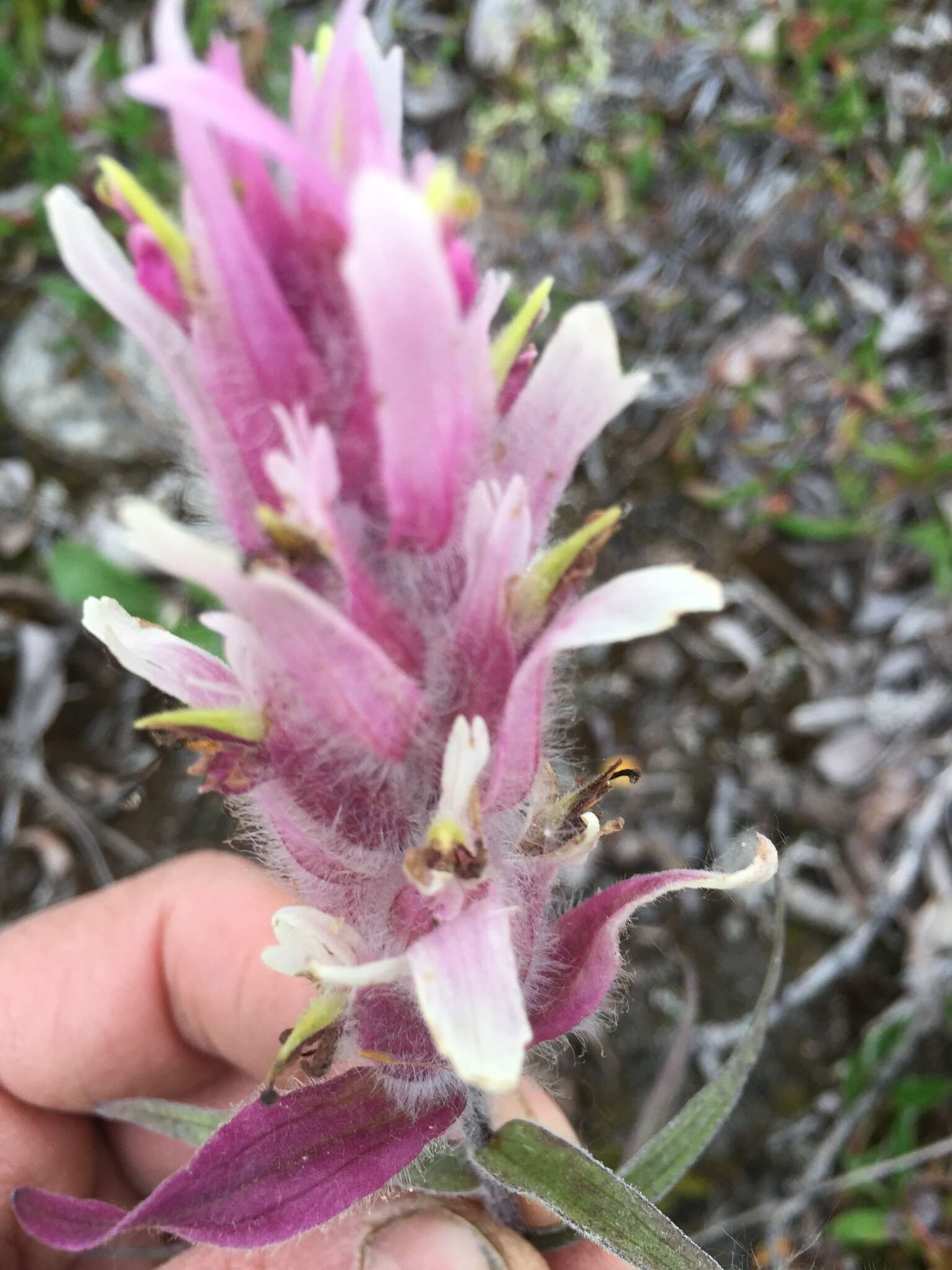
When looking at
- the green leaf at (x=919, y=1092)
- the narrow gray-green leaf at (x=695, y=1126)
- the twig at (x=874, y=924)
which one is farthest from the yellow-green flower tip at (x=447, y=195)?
the green leaf at (x=919, y=1092)

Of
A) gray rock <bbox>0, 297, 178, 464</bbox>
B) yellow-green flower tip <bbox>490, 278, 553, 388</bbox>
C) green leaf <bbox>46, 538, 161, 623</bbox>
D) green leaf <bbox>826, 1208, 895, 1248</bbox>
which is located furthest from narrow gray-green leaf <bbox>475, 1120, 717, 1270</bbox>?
gray rock <bbox>0, 297, 178, 464</bbox>

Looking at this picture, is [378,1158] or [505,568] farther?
[378,1158]

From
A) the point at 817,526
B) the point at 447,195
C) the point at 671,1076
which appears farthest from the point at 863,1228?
the point at 447,195

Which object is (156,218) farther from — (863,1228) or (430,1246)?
(863,1228)

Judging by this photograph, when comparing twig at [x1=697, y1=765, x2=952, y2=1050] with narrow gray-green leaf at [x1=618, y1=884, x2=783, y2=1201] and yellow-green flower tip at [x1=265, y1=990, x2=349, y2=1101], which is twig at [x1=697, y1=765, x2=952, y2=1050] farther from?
yellow-green flower tip at [x1=265, y1=990, x2=349, y2=1101]

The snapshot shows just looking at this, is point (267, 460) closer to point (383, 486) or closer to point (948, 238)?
point (383, 486)

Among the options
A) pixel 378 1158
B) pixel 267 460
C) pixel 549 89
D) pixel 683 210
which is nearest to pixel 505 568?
pixel 267 460
